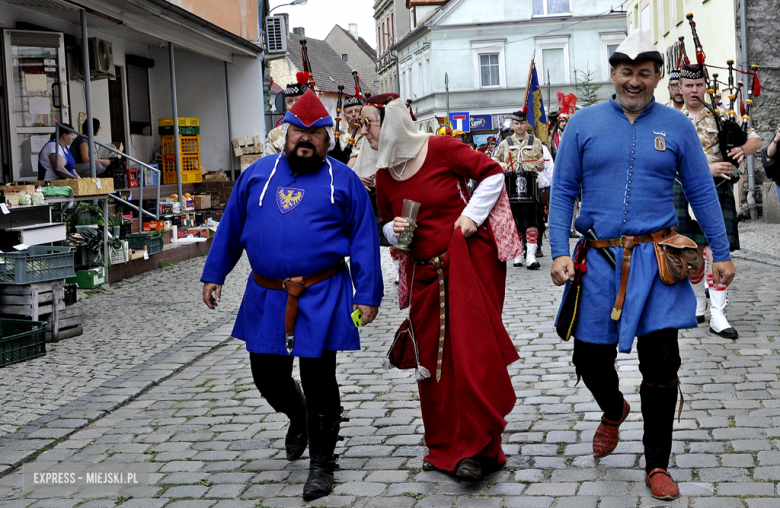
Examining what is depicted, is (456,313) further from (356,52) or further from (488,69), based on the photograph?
(356,52)

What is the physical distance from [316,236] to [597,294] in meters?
1.31

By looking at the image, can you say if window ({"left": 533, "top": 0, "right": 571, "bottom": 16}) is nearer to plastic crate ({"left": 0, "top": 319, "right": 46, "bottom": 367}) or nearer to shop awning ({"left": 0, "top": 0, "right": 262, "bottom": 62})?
shop awning ({"left": 0, "top": 0, "right": 262, "bottom": 62})

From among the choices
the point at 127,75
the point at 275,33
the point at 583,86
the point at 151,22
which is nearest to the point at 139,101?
the point at 127,75

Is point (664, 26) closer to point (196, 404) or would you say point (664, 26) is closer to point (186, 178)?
point (186, 178)

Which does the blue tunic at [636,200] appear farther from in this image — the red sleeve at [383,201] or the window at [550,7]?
the window at [550,7]

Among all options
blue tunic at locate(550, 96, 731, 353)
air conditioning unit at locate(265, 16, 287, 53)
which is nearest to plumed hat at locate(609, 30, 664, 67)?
blue tunic at locate(550, 96, 731, 353)

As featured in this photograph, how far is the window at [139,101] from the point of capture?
63.7 ft

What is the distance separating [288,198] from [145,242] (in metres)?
9.53

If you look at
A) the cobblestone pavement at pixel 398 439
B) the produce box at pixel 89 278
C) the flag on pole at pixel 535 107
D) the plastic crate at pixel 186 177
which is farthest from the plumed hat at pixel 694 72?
the plastic crate at pixel 186 177

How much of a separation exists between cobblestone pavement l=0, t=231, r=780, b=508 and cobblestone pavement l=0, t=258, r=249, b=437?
22 cm

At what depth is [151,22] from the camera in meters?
14.8

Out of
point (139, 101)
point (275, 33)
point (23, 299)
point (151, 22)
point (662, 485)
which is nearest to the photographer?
point (662, 485)

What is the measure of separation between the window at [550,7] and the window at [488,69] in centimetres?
325

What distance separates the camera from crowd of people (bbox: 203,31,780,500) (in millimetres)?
4352
